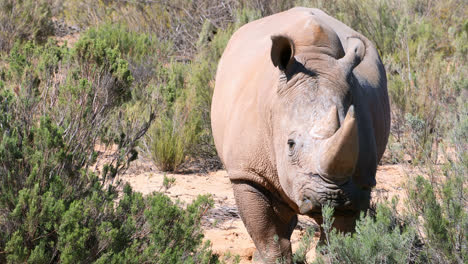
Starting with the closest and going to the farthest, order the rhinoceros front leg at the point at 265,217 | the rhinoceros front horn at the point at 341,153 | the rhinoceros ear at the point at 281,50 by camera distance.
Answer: the rhinoceros front horn at the point at 341,153
the rhinoceros ear at the point at 281,50
the rhinoceros front leg at the point at 265,217

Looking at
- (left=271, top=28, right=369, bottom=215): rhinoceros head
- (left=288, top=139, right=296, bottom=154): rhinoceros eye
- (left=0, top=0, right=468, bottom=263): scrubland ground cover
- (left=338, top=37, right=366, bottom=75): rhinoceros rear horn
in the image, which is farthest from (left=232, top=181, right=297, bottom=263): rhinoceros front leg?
(left=338, top=37, right=366, bottom=75): rhinoceros rear horn

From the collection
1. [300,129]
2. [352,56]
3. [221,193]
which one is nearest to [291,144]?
[300,129]

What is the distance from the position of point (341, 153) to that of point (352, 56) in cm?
107

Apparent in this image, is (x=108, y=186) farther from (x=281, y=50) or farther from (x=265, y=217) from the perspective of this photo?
(x=281, y=50)

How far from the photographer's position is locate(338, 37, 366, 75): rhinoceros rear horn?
14.3 ft

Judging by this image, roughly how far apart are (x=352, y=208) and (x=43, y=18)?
1073 cm

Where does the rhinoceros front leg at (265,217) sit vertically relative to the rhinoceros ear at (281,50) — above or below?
below

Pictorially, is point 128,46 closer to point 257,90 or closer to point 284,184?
point 257,90

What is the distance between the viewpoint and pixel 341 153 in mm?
3619

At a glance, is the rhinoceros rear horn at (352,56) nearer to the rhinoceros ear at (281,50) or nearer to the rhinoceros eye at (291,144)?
the rhinoceros ear at (281,50)

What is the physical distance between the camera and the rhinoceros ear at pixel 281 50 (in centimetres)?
432

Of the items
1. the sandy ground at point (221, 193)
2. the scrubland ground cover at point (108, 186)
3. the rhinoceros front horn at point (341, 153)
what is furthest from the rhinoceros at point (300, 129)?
the sandy ground at point (221, 193)

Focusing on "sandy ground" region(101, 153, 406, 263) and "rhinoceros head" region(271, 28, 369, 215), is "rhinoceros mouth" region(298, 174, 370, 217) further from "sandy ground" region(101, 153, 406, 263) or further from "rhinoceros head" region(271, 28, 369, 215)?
"sandy ground" region(101, 153, 406, 263)

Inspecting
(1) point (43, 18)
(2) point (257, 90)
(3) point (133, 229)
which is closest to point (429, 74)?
(2) point (257, 90)
